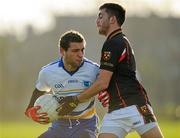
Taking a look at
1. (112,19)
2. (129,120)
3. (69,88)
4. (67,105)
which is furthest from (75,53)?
(129,120)

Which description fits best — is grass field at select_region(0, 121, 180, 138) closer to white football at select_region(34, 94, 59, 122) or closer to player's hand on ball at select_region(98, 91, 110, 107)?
white football at select_region(34, 94, 59, 122)

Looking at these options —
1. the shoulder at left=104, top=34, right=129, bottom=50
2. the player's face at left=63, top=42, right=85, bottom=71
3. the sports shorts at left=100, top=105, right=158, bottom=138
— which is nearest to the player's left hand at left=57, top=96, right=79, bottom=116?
the player's face at left=63, top=42, right=85, bottom=71

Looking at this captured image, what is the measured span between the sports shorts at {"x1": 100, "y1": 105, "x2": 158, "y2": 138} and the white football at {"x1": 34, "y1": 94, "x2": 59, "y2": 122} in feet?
3.00

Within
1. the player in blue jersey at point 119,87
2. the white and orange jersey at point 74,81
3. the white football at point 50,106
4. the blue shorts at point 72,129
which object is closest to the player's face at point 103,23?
the player in blue jersey at point 119,87

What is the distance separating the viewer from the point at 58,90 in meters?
12.8

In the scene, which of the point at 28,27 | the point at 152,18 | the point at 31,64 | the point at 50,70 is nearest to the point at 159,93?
the point at 152,18

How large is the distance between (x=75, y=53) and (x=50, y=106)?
80 centimetres

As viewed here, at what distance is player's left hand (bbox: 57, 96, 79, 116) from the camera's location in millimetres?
12438

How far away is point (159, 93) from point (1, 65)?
11992 millimetres

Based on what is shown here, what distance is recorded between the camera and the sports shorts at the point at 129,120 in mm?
11930

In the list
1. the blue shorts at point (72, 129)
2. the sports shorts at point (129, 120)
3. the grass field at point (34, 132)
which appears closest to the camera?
the sports shorts at point (129, 120)

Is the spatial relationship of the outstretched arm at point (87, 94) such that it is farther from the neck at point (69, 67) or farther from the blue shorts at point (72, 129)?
the neck at point (69, 67)

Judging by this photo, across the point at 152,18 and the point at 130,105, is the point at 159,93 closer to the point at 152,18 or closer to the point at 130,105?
the point at 152,18

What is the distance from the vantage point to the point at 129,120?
1196cm
